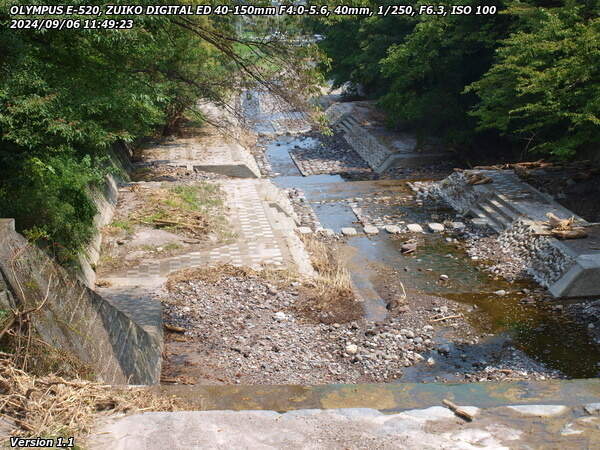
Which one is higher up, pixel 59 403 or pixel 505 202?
pixel 59 403

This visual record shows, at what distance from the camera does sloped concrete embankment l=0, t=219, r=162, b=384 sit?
5125 millimetres

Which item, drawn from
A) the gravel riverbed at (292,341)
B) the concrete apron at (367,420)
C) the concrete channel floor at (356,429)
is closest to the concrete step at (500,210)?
the gravel riverbed at (292,341)

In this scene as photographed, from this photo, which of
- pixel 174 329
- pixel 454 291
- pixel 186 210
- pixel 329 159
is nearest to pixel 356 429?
pixel 174 329

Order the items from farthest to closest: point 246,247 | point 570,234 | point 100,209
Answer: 1. point 100,209
2. point 570,234
3. point 246,247

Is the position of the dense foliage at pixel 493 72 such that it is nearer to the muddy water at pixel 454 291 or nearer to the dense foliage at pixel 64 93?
the muddy water at pixel 454 291

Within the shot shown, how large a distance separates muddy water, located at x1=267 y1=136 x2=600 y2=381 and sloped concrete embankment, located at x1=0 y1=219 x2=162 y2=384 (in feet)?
13.6

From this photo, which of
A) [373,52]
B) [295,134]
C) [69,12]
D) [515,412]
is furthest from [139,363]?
[295,134]

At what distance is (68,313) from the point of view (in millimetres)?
5781

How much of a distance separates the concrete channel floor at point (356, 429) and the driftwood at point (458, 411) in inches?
1.5

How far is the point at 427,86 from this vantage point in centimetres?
2367

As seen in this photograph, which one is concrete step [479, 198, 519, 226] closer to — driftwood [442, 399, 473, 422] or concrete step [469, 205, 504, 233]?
concrete step [469, 205, 504, 233]

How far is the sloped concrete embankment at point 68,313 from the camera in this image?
512 centimetres

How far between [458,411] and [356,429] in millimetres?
717

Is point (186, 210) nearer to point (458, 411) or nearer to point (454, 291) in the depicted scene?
point (454, 291)
